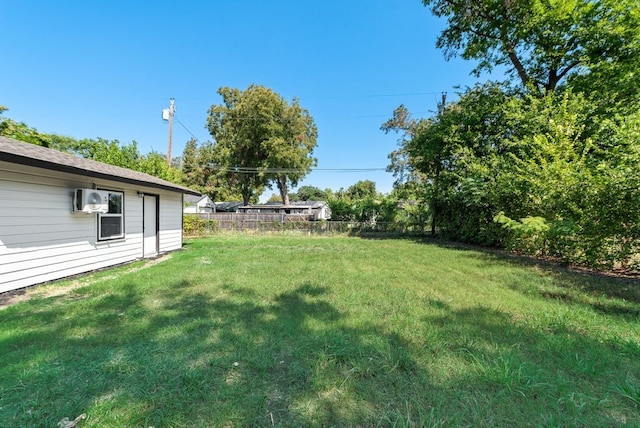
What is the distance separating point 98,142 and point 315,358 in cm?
1736

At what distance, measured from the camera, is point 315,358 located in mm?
2355

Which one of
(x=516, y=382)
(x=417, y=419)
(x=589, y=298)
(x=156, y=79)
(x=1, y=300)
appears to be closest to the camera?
(x=417, y=419)

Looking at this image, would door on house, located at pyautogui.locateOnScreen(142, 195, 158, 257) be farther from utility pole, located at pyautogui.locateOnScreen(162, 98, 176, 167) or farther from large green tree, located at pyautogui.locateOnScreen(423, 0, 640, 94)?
large green tree, located at pyautogui.locateOnScreen(423, 0, 640, 94)

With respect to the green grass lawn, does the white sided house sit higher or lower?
higher

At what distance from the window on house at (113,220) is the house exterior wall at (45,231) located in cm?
11

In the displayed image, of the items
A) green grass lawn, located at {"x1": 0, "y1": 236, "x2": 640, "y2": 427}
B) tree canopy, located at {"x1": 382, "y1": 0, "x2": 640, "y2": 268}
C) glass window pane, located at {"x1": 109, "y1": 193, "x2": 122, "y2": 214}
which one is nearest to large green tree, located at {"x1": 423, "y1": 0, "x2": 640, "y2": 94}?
tree canopy, located at {"x1": 382, "y1": 0, "x2": 640, "y2": 268}

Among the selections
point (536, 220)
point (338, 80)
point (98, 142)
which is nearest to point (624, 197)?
point (536, 220)

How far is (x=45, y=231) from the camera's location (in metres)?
4.65

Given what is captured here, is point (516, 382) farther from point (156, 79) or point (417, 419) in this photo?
point (156, 79)

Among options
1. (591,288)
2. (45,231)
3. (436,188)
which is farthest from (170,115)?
(591,288)

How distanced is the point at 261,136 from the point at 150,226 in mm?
18173

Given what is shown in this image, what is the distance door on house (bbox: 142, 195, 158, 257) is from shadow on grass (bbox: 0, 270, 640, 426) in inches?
166

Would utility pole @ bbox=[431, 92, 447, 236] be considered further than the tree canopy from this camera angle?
Yes

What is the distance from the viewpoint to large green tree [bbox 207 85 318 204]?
23.4 metres
